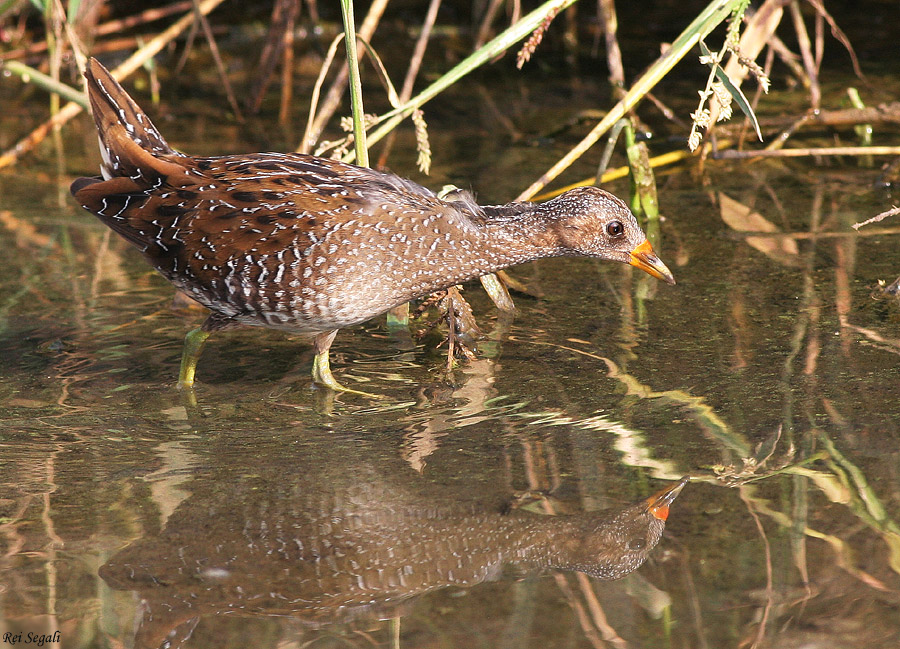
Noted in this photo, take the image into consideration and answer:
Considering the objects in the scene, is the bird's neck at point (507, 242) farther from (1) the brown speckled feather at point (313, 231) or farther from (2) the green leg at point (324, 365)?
(2) the green leg at point (324, 365)

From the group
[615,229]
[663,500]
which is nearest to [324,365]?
[615,229]

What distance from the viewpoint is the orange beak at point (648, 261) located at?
4410mm

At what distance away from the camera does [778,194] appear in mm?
6242

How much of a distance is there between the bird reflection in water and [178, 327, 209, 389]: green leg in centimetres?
99

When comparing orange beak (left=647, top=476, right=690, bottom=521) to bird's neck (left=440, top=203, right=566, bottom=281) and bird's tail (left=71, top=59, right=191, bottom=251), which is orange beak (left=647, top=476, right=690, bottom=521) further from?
bird's tail (left=71, top=59, right=191, bottom=251)

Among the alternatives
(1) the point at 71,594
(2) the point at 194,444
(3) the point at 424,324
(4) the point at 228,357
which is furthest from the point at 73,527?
(3) the point at 424,324

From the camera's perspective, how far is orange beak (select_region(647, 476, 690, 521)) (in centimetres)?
326

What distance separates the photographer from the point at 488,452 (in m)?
3.73

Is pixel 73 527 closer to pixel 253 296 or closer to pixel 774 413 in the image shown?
pixel 253 296

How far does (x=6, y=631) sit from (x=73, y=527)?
A: 53cm

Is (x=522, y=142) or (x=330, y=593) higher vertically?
(x=522, y=142)

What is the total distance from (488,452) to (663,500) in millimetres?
643

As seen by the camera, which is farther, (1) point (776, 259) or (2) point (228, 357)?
(1) point (776, 259)

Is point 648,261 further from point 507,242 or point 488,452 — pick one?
point 488,452
